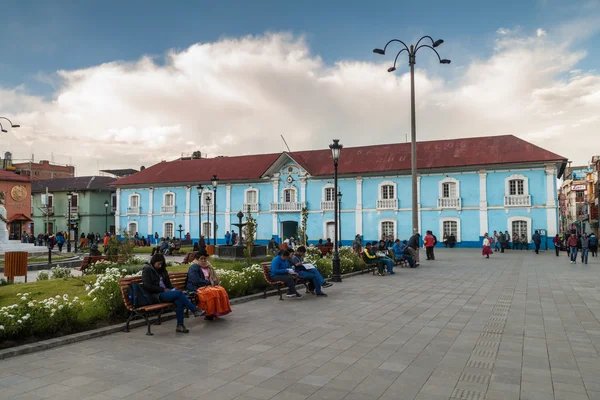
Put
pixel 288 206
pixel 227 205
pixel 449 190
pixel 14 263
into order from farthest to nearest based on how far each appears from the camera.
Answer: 1. pixel 227 205
2. pixel 288 206
3. pixel 449 190
4. pixel 14 263

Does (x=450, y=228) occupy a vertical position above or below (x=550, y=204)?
below

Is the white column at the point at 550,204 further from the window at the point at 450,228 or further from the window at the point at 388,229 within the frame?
the window at the point at 388,229

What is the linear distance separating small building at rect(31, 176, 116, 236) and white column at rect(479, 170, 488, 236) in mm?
37624

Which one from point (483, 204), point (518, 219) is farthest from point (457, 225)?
point (518, 219)

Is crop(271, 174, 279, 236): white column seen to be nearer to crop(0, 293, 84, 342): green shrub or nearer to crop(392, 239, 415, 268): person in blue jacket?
crop(392, 239, 415, 268): person in blue jacket

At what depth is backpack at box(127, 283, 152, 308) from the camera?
7715mm

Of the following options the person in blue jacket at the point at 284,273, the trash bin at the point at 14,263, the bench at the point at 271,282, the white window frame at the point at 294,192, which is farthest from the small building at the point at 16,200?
the person in blue jacket at the point at 284,273

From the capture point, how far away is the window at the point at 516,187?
33594mm

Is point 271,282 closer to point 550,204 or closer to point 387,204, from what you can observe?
point 387,204

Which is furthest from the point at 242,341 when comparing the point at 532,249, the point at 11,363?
the point at 532,249

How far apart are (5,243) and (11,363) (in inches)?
841

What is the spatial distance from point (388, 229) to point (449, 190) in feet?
18.4

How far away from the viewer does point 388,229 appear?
124 ft

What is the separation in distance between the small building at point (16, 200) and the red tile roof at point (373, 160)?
8.60 meters
